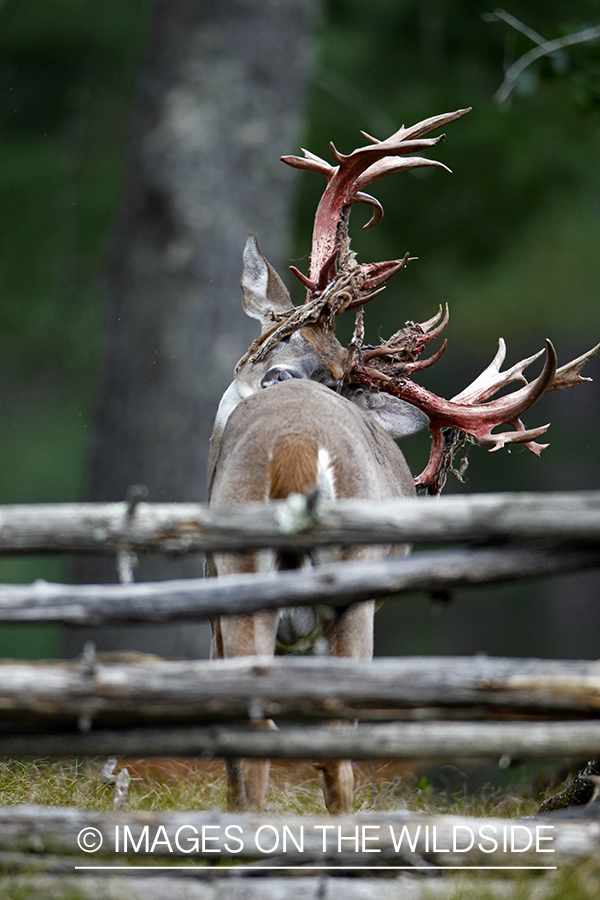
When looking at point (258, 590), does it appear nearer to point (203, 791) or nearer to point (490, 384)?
point (203, 791)

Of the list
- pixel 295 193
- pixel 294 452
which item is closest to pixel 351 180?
pixel 294 452

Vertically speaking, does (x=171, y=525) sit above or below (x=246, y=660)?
above

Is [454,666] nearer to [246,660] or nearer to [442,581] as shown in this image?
[442,581]

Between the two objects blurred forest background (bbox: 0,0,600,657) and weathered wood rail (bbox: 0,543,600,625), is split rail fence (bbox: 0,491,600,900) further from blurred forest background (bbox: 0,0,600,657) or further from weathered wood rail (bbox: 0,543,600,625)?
blurred forest background (bbox: 0,0,600,657)

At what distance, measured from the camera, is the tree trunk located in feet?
20.7

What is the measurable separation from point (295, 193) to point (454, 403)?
540 centimetres

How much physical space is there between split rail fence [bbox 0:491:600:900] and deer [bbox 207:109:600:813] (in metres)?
0.39

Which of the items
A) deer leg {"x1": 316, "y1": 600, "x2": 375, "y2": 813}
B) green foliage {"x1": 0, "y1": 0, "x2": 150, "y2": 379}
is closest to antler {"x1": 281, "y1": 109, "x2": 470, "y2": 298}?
deer leg {"x1": 316, "y1": 600, "x2": 375, "y2": 813}

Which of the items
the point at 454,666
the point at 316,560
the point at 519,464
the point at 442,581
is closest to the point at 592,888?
the point at 454,666

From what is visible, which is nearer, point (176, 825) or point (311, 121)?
point (176, 825)

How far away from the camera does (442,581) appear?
2.13 metres

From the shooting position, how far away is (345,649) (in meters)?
2.59

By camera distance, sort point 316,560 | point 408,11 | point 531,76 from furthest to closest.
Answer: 1. point 408,11
2. point 531,76
3. point 316,560

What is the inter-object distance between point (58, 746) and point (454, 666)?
2.87 ft
